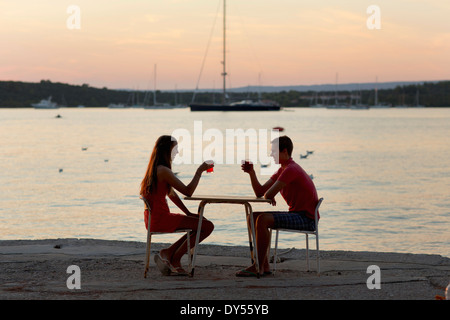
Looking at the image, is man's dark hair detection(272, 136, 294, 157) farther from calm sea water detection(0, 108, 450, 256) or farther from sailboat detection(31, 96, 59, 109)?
sailboat detection(31, 96, 59, 109)

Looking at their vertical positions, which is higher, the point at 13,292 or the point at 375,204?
the point at 13,292

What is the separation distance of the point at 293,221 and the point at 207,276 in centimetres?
99

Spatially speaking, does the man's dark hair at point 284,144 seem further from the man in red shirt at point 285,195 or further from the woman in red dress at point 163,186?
the woman in red dress at point 163,186

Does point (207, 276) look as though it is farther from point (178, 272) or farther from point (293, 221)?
point (293, 221)

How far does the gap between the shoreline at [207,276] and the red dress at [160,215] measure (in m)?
0.49

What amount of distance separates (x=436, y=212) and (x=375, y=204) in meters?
2.37

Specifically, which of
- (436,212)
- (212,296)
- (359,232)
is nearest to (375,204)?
(436,212)

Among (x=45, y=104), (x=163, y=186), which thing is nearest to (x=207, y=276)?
(x=163, y=186)

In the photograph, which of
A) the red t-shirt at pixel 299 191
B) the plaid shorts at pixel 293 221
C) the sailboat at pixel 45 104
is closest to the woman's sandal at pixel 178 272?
the plaid shorts at pixel 293 221

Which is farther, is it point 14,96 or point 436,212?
point 14,96

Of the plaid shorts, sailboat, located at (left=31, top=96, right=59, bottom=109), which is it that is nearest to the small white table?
the plaid shorts

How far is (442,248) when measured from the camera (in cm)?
1312
